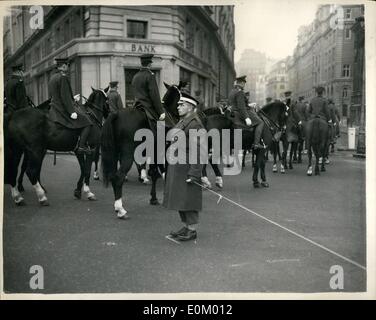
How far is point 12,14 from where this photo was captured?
5285 millimetres

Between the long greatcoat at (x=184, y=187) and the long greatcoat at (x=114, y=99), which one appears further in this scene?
the long greatcoat at (x=114, y=99)

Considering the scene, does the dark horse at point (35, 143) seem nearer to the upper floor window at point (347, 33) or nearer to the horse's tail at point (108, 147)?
the horse's tail at point (108, 147)

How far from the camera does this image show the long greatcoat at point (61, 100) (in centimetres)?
796

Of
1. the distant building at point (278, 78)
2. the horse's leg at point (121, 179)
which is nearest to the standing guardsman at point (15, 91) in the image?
the horse's leg at point (121, 179)

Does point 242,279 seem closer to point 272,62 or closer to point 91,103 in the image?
point 272,62

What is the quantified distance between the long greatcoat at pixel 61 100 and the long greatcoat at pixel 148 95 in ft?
4.23

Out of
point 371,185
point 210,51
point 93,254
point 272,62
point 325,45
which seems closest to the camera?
point 371,185

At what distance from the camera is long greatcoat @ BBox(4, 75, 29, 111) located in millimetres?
6191

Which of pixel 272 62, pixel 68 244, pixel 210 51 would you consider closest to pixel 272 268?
pixel 68 244

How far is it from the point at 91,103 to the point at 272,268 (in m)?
5.77

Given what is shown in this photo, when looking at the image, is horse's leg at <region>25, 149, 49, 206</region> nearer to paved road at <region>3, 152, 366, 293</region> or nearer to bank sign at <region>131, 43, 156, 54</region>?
paved road at <region>3, 152, 366, 293</region>

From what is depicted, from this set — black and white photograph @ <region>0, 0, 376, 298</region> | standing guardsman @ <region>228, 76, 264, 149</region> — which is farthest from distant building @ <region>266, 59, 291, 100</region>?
standing guardsman @ <region>228, 76, 264, 149</region>

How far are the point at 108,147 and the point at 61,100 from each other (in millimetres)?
1673

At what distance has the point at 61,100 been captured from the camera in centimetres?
809
